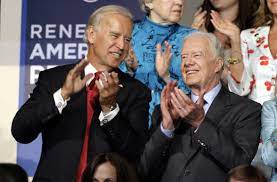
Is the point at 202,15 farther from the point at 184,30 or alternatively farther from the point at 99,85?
the point at 99,85

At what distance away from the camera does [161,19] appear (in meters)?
4.91

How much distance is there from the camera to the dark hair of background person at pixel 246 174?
3.75 metres

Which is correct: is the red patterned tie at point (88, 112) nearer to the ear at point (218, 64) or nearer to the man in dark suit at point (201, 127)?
the man in dark suit at point (201, 127)

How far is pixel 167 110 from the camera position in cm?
399

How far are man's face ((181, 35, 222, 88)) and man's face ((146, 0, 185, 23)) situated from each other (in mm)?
697

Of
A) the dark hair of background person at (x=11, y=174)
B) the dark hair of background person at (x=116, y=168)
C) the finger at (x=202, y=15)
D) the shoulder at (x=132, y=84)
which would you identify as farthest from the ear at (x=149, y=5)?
the dark hair of background person at (x=11, y=174)

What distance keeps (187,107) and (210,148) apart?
0.72 ft

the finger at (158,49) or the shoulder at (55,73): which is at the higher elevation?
the finger at (158,49)

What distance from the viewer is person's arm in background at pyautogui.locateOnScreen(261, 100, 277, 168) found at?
3.90 metres

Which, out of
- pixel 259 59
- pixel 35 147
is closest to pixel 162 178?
pixel 259 59

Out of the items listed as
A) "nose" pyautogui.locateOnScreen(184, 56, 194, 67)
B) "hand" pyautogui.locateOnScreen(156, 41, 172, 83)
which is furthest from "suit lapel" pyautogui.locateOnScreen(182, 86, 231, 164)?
"hand" pyautogui.locateOnScreen(156, 41, 172, 83)

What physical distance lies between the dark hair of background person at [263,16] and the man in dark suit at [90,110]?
0.92m

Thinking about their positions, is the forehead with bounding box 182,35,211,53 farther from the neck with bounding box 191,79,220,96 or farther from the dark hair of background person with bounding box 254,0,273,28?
the dark hair of background person with bounding box 254,0,273,28

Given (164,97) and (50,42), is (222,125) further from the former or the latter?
(50,42)
